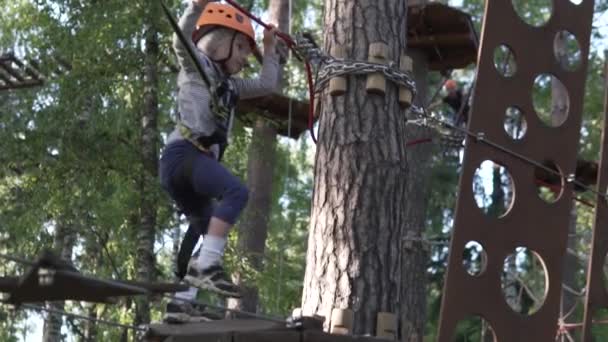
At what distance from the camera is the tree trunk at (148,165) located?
9.67m

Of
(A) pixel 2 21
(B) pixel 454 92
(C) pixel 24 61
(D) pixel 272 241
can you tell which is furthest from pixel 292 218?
(C) pixel 24 61

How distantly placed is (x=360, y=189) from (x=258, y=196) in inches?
256

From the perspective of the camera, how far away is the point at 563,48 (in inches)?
574

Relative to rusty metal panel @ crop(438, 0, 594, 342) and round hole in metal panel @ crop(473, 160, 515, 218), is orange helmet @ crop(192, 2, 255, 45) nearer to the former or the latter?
rusty metal panel @ crop(438, 0, 594, 342)

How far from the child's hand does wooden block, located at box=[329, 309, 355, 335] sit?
1206 millimetres

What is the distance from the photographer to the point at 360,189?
217 inches

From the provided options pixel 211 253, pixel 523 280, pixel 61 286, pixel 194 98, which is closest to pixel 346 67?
pixel 194 98

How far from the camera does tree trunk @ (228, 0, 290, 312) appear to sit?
36.4 feet

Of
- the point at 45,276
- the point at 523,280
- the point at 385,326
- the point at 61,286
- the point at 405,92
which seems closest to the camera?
the point at 45,276

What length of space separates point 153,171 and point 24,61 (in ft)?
5.45

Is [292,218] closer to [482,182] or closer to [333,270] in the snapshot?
[482,182]

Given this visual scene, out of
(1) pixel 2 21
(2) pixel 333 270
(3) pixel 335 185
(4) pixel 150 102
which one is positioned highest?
(1) pixel 2 21

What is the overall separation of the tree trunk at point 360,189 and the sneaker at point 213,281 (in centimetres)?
45

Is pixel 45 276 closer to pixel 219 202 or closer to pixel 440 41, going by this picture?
pixel 219 202
